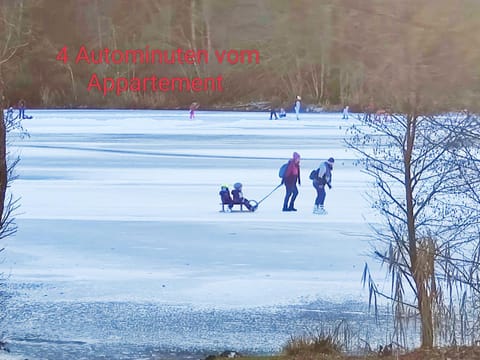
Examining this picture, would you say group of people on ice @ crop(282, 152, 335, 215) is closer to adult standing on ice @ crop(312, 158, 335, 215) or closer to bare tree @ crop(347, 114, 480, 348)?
adult standing on ice @ crop(312, 158, 335, 215)

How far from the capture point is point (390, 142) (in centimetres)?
1012

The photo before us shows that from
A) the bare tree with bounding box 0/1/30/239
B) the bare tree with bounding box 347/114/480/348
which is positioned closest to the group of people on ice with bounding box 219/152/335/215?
the bare tree with bounding box 347/114/480/348

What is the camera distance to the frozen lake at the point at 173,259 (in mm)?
7438

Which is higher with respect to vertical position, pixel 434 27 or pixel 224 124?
pixel 224 124

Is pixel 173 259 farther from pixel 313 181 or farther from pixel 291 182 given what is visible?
pixel 313 181

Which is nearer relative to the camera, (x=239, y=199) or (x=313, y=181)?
(x=239, y=199)

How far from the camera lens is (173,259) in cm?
987

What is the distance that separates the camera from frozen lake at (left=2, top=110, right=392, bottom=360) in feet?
24.4

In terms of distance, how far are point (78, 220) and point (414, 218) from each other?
18.0 ft

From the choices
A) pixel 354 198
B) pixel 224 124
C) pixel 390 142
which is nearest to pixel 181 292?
Result: pixel 390 142

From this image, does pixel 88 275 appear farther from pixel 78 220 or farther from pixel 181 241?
pixel 78 220
